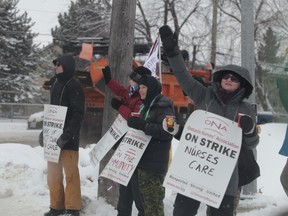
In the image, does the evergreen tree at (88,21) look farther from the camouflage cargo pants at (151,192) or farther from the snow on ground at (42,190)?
the camouflage cargo pants at (151,192)

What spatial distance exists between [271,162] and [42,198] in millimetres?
5208

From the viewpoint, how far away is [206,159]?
354cm

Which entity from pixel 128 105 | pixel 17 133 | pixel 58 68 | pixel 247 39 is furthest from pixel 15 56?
pixel 128 105

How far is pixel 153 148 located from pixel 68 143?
1171 millimetres

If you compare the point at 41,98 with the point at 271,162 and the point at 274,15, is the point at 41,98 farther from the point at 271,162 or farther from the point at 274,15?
Result: the point at 271,162

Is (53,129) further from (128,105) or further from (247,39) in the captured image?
(247,39)

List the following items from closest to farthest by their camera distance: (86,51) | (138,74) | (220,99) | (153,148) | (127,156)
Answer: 1. (220,99)
2. (153,148)
3. (127,156)
4. (138,74)
5. (86,51)

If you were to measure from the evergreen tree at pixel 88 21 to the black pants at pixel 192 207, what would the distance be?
81.3 ft

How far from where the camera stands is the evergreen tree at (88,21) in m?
28.2

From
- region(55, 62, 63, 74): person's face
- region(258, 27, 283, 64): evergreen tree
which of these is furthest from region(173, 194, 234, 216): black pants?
region(258, 27, 283, 64): evergreen tree

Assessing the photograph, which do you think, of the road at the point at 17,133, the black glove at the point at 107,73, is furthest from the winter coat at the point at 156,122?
the road at the point at 17,133

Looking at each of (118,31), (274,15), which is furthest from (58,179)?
(274,15)

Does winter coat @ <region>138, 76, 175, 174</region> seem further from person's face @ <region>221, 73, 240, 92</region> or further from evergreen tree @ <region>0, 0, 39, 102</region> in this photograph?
evergreen tree @ <region>0, 0, 39, 102</region>

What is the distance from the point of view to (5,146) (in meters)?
8.30
